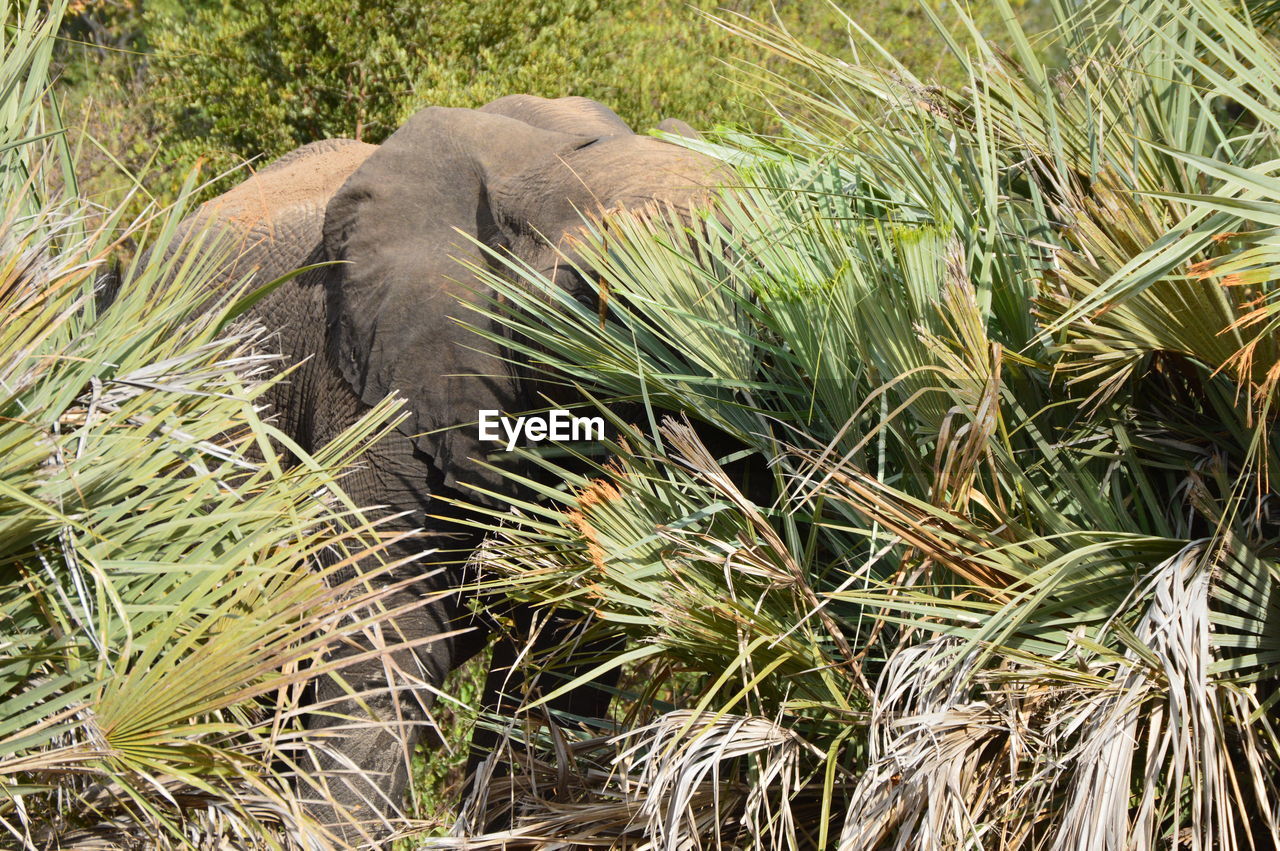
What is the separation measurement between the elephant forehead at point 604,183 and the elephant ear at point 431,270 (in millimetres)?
63

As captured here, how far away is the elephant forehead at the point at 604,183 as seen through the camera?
11.5 feet

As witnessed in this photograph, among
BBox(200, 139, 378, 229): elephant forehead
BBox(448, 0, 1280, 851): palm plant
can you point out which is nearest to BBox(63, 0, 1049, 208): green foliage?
BBox(200, 139, 378, 229): elephant forehead

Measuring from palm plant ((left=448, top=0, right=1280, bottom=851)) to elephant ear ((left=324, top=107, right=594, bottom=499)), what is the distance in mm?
724

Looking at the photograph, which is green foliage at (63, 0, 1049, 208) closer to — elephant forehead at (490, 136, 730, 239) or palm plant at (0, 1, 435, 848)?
elephant forehead at (490, 136, 730, 239)

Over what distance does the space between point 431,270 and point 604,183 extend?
29.3 inches

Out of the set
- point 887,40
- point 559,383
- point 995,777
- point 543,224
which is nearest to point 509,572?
point 559,383

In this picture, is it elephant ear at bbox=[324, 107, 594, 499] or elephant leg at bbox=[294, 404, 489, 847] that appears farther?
elephant leg at bbox=[294, 404, 489, 847]

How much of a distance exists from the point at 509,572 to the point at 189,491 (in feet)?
3.90

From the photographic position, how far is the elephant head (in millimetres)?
3779

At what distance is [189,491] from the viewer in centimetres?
224

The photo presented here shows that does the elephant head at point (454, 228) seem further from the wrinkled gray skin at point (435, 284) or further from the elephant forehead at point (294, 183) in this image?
the elephant forehead at point (294, 183)

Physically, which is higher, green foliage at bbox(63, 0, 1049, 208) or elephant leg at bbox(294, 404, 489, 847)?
green foliage at bbox(63, 0, 1049, 208)

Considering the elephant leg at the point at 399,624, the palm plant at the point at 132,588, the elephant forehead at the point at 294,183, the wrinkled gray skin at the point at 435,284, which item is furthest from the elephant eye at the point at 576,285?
the elephant forehead at the point at 294,183

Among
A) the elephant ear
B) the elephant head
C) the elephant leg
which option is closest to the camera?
the elephant head
